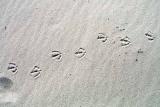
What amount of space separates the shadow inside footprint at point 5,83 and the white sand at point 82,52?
46 mm

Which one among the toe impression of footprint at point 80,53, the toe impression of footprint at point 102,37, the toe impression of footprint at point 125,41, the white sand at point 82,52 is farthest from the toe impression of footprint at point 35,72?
the toe impression of footprint at point 125,41

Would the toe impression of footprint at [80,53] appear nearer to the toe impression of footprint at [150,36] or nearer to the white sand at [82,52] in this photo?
the white sand at [82,52]

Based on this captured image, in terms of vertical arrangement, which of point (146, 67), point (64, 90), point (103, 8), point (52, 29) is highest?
point (103, 8)

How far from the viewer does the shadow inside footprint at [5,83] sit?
299cm

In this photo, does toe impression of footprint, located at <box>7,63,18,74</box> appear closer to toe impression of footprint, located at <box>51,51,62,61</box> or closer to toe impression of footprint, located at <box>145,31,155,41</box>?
toe impression of footprint, located at <box>51,51,62,61</box>

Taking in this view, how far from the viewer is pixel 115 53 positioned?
3178 millimetres

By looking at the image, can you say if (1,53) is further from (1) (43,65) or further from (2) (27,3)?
(2) (27,3)

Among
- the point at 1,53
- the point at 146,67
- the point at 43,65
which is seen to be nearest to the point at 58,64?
the point at 43,65

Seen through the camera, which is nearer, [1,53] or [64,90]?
[64,90]

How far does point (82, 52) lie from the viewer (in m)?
3.22

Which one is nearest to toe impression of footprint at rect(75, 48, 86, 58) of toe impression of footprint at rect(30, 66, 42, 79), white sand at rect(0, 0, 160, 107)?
white sand at rect(0, 0, 160, 107)

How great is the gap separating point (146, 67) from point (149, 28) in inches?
20.7

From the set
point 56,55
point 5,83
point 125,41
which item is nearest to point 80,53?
point 56,55

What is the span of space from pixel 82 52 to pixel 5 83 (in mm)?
844
